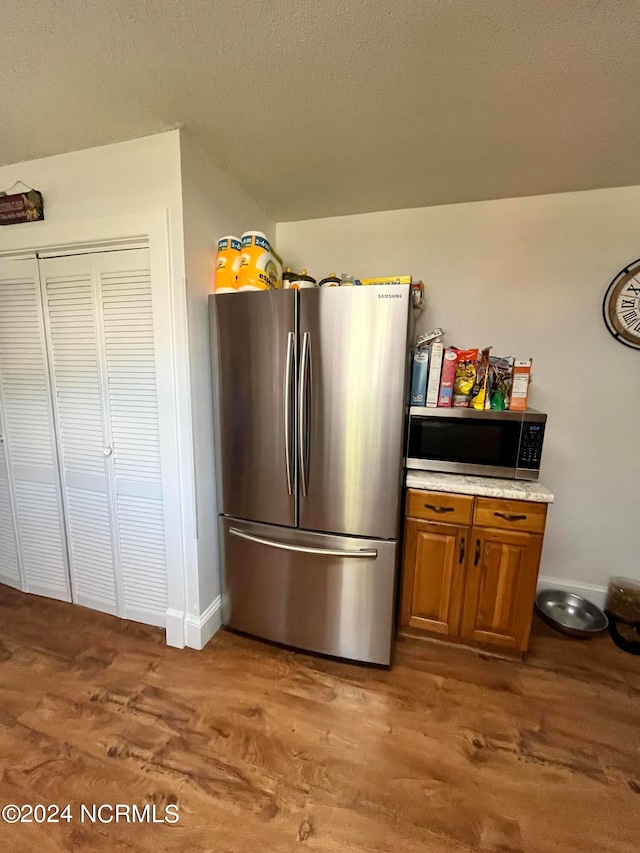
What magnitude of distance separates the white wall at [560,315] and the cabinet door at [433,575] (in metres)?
0.86

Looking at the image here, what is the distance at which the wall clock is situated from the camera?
193cm

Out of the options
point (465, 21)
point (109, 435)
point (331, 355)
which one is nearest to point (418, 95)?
point (465, 21)

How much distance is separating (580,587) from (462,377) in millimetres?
1574

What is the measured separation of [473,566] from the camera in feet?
5.80

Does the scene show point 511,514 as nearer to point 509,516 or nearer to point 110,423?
point 509,516

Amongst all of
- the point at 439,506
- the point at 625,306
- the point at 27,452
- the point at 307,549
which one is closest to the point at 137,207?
the point at 27,452

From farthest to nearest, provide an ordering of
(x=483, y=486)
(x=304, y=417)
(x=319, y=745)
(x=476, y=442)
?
1. (x=476, y=442)
2. (x=483, y=486)
3. (x=304, y=417)
4. (x=319, y=745)

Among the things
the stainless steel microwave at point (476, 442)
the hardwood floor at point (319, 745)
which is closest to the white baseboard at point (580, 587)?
the hardwood floor at point (319, 745)

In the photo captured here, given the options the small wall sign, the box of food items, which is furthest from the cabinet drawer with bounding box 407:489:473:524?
the small wall sign

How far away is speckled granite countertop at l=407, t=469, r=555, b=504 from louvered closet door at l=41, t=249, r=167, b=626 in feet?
4.42

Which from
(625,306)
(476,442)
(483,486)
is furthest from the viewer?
(625,306)

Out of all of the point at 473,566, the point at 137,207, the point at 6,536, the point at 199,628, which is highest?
the point at 137,207

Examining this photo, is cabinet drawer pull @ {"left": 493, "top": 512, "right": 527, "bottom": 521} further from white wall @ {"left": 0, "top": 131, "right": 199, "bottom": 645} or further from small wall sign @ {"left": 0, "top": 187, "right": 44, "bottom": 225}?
small wall sign @ {"left": 0, "top": 187, "right": 44, "bottom": 225}

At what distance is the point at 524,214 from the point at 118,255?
7.19ft
